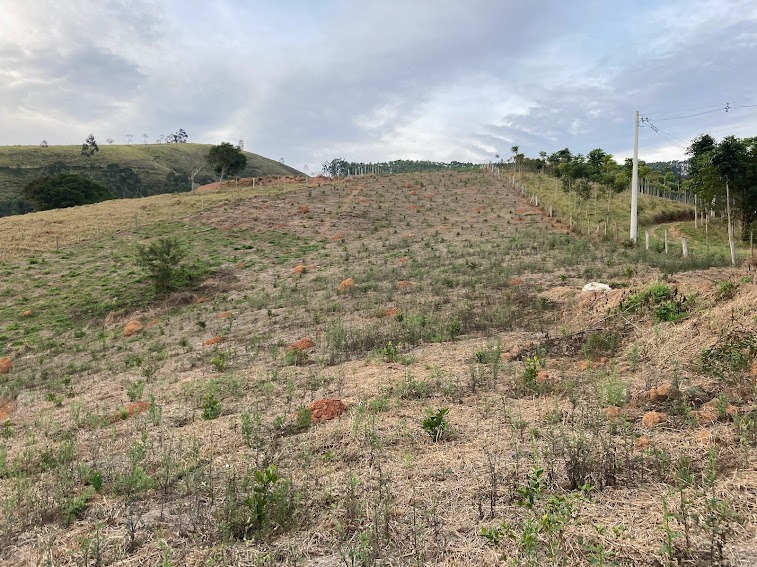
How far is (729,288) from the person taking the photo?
8.63m

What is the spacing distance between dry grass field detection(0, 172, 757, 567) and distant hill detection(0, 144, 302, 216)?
300 feet

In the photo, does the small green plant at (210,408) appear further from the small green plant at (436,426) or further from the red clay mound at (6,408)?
the red clay mound at (6,408)

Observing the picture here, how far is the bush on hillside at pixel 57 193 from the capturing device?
2376 inches

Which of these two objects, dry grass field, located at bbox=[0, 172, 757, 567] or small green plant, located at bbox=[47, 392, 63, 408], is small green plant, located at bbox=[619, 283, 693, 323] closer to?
dry grass field, located at bbox=[0, 172, 757, 567]

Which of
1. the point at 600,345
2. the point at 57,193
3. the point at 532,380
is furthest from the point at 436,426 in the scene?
the point at 57,193

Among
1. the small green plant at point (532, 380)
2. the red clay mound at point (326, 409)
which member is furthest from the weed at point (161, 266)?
the small green plant at point (532, 380)

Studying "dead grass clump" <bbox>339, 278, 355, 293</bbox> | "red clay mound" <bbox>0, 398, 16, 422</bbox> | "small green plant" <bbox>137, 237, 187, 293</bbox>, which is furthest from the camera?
"small green plant" <bbox>137, 237, 187, 293</bbox>

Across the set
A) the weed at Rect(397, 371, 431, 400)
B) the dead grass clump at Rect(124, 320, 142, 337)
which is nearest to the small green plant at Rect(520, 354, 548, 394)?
the weed at Rect(397, 371, 431, 400)

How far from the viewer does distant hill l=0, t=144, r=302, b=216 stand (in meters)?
98.5

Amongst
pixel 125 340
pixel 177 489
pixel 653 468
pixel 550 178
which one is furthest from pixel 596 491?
pixel 550 178

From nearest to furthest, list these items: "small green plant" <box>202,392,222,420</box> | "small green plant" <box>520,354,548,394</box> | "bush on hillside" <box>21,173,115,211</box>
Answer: "small green plant" <box>520,354,548,394</box>
"small green plant" <box>202,392,222,420</box>
"bush on hillside" <box>21,173,115,211</box>

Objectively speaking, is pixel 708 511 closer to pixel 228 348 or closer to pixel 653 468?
pixel 653 468

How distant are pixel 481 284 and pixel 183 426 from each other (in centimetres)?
1121

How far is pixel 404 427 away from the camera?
19.4 feet
